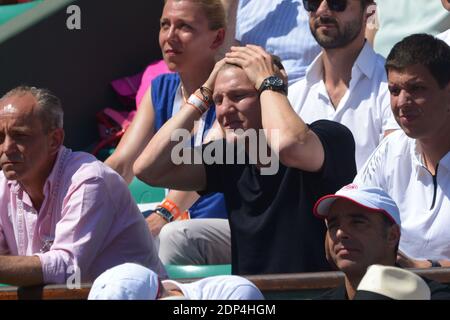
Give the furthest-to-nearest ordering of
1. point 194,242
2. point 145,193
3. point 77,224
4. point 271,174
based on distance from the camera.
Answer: point 145,193 < point 194,242 < point 271,174 < point 77,224

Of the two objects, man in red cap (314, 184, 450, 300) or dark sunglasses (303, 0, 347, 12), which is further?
dark sunglasses (303, 0, 347, 12)

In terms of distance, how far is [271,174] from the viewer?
4.42m

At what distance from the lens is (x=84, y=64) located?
21.3 feet

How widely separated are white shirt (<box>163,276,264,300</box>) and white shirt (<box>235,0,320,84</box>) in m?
2.15

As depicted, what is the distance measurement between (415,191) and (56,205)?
1.21 metres

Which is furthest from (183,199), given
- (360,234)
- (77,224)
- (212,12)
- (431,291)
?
(431,291)

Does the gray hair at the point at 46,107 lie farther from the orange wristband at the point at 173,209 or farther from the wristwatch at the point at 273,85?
the orange wristband at the point at 173,209

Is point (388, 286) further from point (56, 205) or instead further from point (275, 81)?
point (56, 205)

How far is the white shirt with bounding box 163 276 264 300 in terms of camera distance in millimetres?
3539

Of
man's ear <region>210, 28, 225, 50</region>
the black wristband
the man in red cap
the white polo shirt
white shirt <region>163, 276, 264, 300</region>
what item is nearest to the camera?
white shirt <region>163, 276, 264, 300</region>

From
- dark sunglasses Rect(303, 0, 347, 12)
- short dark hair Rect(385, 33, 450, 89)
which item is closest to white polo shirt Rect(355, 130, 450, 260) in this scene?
short dark hair Rect(385, 33, 450, 89)

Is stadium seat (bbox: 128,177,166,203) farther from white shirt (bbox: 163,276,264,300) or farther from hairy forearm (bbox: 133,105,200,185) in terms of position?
white shirt (bbox: 163,276,264,300)
